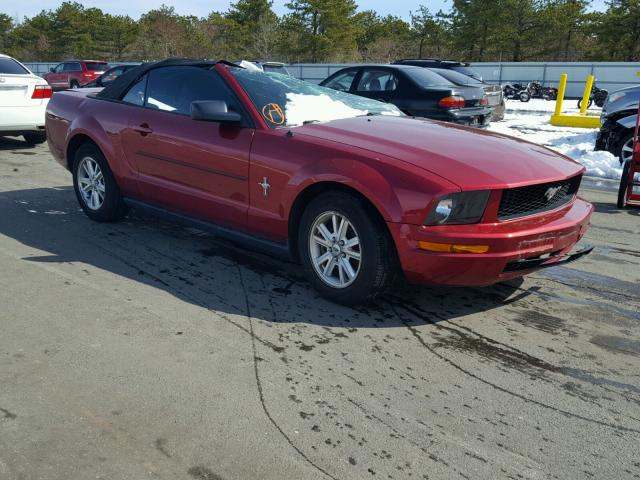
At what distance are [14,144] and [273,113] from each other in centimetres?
870

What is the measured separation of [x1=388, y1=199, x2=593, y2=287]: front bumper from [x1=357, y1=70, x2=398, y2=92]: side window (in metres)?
7.12

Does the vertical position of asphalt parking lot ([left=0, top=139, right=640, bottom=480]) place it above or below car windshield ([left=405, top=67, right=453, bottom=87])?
below

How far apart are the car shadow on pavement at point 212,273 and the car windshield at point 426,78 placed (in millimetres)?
5900

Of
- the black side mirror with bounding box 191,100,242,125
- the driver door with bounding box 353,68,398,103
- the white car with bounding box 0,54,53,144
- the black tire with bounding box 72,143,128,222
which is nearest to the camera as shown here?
the black side mirror with bounding box 191,100,242,125

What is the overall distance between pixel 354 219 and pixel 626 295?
6.79 ft

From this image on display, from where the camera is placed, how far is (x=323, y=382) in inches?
119

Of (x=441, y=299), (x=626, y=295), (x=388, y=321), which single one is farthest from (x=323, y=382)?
(x=626, y=295)

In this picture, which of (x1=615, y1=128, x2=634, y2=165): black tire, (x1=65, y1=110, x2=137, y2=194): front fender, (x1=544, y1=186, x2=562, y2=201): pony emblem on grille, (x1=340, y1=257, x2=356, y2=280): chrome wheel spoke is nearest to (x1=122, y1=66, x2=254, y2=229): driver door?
(x1=65, y1=110, x2=137, y2=194): front fender

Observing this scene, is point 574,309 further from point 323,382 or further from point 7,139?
point 7,139

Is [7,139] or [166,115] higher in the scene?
[166,115]

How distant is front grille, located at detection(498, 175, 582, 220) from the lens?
140 inches

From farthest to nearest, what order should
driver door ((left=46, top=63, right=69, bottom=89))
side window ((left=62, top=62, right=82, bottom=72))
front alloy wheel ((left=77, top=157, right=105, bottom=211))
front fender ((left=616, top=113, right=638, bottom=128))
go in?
driver door ((left=46, top=63, right=69, bottom=89)) → side window ((left=62, top=62, right=82, bottom=72)) → front fender ((left=616, top=113, right=638, bottom=128)) → front alloy wheel ((left=77, top=157, right=105, bottom=211))

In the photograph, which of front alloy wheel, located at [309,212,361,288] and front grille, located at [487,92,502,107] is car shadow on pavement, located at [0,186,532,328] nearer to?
front alloy wheel, located at [309,212,361,288]

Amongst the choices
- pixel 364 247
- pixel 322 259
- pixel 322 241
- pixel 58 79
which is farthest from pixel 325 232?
pixel 58 79
